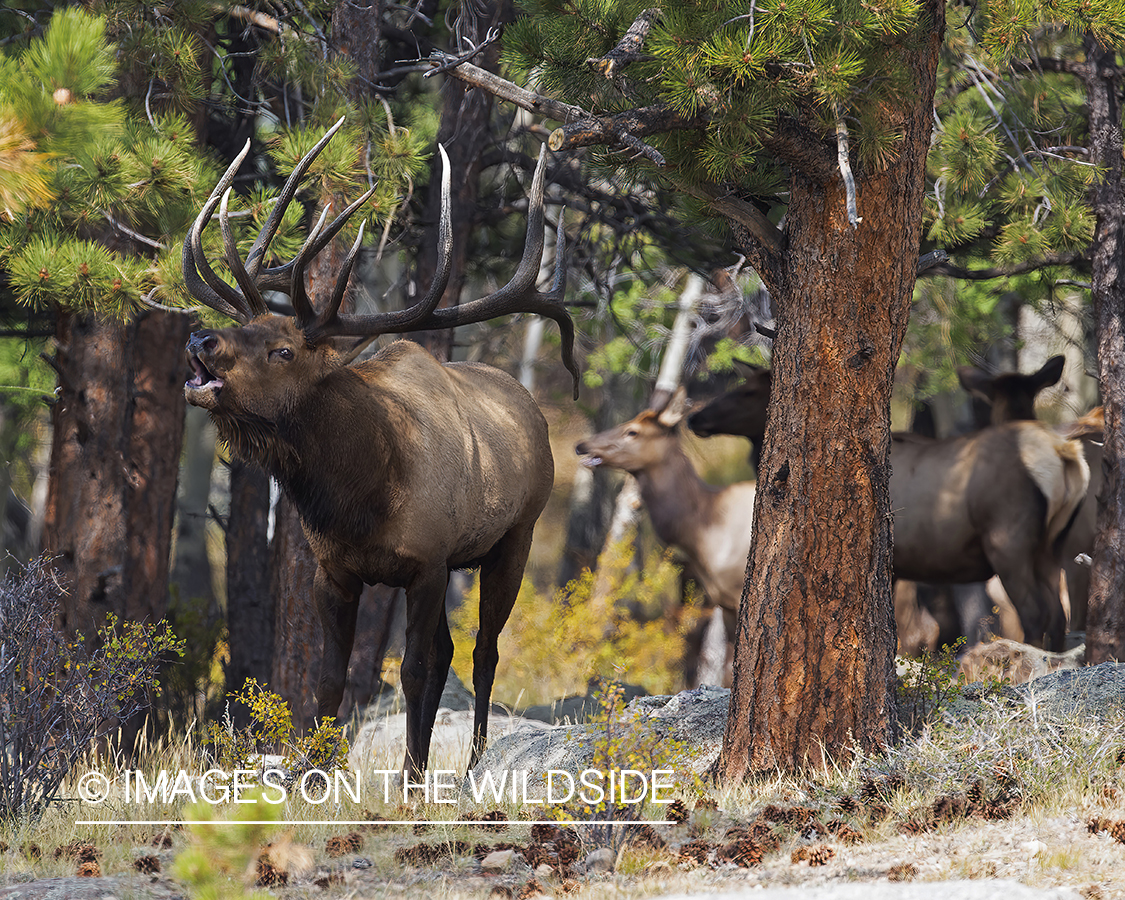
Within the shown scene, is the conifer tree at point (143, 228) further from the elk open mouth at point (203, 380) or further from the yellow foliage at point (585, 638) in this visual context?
the yellow foliage at point (585, 638)

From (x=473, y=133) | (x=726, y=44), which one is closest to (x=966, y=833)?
(x=726, y=44)

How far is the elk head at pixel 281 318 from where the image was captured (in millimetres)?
5309

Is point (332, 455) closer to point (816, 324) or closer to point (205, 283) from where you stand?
point (205, 283)

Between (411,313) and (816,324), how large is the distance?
5.96 ft

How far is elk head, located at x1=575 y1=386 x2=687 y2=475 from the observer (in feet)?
38.2

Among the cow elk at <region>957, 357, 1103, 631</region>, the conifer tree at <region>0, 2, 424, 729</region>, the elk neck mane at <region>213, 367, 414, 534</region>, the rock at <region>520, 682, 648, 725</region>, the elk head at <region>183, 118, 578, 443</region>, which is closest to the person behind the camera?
the elk head at <region>183, 118, 578, 443</region>

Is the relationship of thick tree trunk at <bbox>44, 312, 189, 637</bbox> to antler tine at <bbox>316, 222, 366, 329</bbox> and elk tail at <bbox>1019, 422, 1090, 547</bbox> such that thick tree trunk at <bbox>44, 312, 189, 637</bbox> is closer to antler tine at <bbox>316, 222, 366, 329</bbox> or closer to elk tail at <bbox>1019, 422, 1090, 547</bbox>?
antler tine at <bbox>316, 222, 366, 329</bbox>

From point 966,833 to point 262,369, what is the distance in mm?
3309

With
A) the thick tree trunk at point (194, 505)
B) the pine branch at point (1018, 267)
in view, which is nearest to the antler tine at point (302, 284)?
the pine branch at point (1018, 267)

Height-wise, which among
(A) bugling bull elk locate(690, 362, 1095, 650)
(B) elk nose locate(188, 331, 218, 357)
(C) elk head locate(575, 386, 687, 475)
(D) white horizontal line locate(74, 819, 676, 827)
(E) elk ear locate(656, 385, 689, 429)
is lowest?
(D) white horizontal line locate(74, 819, 676, 827)

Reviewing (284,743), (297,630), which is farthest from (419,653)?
(297,630)

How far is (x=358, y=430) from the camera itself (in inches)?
225

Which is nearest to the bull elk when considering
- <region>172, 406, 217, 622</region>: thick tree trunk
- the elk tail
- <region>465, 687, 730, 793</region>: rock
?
the elk tail

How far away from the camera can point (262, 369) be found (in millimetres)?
5406
